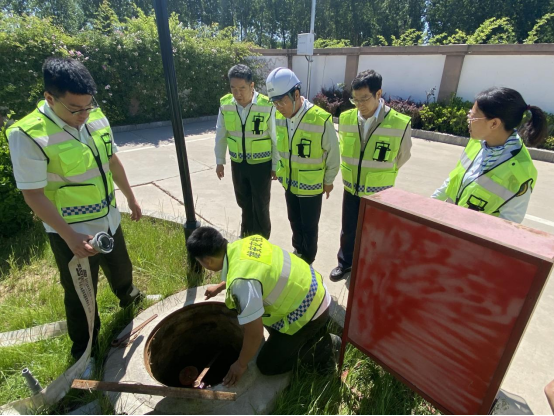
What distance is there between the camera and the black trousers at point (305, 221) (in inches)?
118

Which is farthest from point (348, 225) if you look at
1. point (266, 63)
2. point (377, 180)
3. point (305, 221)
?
point (266, 63)

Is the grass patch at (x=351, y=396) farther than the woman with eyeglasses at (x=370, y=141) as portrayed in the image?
No

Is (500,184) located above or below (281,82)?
below

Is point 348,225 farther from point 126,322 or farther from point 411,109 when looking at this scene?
point 411,109

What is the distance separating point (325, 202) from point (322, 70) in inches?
392

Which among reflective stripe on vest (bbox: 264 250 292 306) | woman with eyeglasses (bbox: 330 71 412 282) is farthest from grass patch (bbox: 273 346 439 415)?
woman with eyeglasses (bbox: 330 71 412 282)

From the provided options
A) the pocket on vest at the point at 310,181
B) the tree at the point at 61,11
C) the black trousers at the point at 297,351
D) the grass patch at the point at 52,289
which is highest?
the tree at the point at 61,11

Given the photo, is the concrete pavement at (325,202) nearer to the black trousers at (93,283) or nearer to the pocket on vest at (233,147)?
the pocket on vest at (233,147)

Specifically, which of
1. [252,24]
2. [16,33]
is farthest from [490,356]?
[252,24]

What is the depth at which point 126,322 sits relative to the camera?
2426mm

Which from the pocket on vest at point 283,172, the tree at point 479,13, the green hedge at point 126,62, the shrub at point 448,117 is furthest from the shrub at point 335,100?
the tree at point 479,13

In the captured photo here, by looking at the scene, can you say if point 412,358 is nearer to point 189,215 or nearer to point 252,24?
point 189,215

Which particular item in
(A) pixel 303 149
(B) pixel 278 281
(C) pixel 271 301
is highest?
(A) pixel 303 149

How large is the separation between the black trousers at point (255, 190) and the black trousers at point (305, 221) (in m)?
0.32
